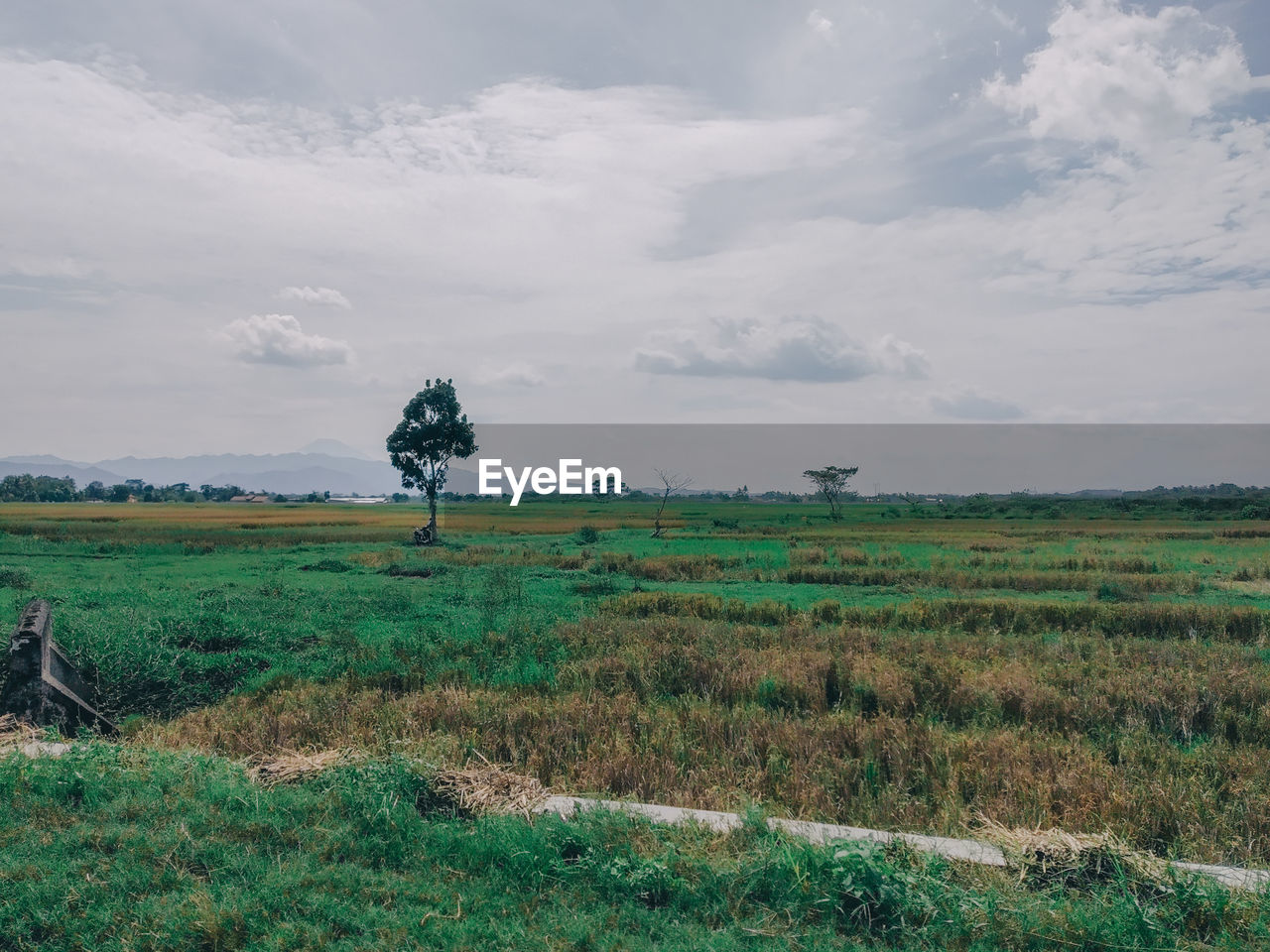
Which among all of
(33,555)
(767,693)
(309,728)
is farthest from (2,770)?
(33,555)

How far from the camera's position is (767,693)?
9695 mm

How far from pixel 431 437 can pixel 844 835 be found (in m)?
40.8

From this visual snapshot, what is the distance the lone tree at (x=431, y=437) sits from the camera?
43.0 metres

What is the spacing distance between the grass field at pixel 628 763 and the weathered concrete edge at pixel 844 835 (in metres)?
0.23

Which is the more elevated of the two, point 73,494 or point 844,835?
point 73,494

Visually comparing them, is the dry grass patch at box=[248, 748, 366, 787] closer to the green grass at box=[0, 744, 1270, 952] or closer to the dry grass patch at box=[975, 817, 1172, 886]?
the green grass at box=[0, 744, 1270, 952]

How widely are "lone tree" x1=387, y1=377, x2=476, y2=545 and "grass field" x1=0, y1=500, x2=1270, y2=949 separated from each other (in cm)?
2455

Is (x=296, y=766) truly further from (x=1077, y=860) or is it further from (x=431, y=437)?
(x=431, y=437)

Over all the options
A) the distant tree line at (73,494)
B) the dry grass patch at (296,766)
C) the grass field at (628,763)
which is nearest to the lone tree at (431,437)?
the grass field at (628,763)

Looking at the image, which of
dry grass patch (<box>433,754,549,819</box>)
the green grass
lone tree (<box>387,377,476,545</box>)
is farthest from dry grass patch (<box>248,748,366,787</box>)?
lone tree (<box>387,377,476,545</box>)

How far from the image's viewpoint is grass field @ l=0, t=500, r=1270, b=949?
12.8ft

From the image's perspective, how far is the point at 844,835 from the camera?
486cm

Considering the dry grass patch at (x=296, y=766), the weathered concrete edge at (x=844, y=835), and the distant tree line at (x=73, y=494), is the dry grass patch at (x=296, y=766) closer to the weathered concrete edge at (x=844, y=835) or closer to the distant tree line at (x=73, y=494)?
the weathered concrete edge at (x=844, y=835)

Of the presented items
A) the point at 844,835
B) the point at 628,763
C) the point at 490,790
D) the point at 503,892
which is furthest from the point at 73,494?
the point at 844,835
